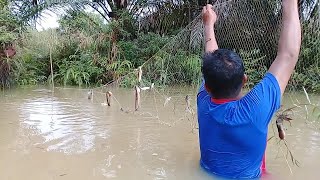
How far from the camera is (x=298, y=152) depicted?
12.6 ft

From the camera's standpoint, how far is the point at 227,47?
5.94m

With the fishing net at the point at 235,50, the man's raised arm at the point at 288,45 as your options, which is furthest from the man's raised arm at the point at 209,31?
the fishing net at the point at 235,50

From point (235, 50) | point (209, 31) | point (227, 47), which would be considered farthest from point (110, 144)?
point (235, 50)

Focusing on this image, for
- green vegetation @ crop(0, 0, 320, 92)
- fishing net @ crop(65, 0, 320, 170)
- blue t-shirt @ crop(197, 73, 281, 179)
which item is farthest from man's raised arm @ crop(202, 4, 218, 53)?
green vegetation @ crop(0, 0, 320, 92)

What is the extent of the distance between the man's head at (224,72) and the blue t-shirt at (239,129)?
81 millimetres

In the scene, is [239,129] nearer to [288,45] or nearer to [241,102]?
[241,102]

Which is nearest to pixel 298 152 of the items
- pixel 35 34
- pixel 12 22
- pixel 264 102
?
pixel 264 102

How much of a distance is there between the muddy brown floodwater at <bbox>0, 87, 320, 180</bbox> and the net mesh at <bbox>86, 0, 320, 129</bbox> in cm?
30

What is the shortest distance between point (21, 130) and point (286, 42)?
3.32 metres

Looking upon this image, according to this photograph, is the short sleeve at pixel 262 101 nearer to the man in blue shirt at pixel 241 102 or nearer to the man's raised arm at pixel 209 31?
the man in blue shirt at pixel 241 102

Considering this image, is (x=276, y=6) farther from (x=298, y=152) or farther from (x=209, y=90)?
(x=209, y=90)

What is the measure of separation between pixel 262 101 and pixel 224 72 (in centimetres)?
27

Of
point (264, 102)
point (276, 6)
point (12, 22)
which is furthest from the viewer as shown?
point (12, 22)

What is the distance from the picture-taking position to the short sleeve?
238cm
